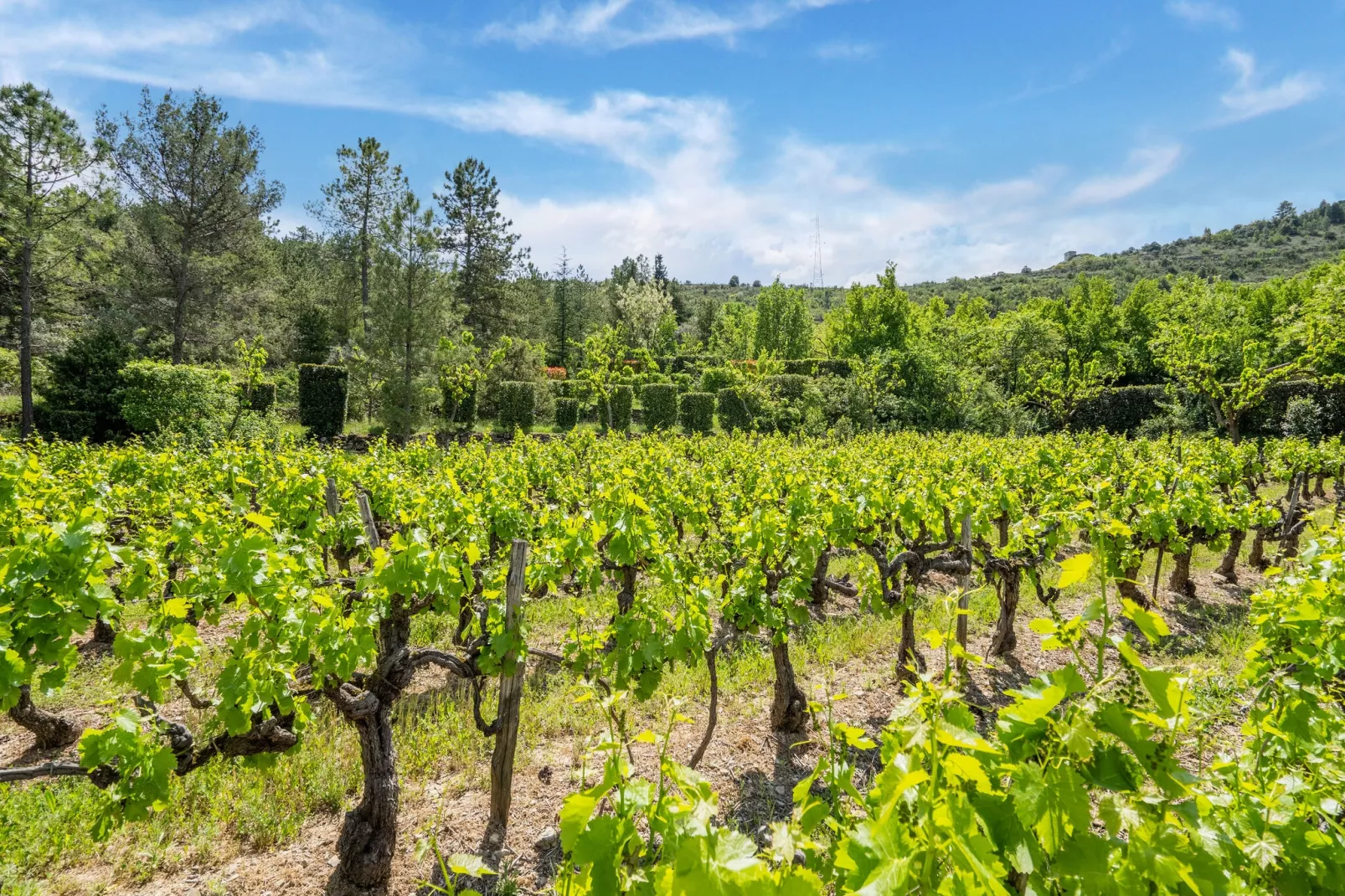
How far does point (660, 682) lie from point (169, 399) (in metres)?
16.4

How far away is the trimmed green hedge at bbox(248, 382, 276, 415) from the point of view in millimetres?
19797

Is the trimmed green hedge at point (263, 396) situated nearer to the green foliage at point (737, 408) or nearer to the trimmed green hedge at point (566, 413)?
the trimmed green hedge at point (566, 413)

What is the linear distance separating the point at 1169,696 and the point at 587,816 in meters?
1.11

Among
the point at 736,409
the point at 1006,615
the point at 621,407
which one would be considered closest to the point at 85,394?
the point at 621,407

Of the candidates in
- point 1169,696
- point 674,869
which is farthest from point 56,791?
point 1169,696

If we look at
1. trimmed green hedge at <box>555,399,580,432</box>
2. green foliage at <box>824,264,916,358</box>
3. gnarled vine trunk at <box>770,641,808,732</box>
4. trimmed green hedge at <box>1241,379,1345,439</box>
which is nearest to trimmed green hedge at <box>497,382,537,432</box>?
trimmed green hedge at <box>555,399,580,432</box>

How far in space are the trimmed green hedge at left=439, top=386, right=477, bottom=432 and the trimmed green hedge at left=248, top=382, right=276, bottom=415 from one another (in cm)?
535

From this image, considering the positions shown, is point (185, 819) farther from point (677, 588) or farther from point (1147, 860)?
point (1147, 860)

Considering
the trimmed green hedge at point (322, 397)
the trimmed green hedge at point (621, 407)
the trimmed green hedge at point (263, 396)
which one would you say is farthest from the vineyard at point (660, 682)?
the trimmed green hedge at point (621, 407)

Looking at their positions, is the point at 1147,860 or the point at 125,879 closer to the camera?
the point at 1147,860

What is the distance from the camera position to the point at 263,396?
2002 centimetres

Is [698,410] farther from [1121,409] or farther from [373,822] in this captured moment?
[373,822]

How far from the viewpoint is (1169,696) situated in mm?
1034

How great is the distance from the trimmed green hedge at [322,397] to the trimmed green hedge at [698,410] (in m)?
11.7
